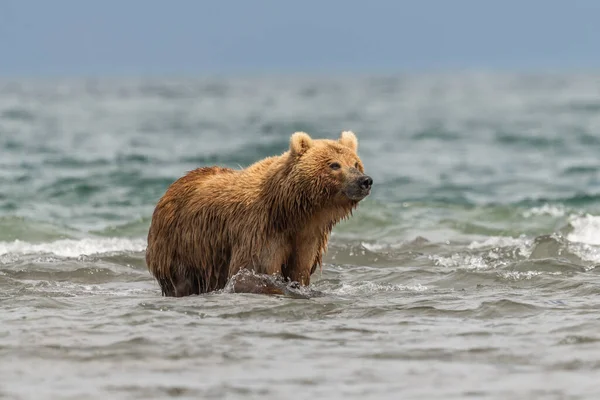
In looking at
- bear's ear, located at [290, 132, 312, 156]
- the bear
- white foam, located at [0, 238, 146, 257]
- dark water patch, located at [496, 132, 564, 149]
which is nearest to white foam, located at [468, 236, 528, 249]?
white foam, located at [0, 238, 146, 257]

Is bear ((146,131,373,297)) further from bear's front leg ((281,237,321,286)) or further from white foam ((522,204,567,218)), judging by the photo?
white foam ((522,204,567,218))

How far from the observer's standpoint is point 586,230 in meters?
16.2

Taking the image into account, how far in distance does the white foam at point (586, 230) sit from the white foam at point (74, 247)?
17.6ft

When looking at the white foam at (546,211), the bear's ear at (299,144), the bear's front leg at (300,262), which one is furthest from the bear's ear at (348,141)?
the white foam at (546,211)

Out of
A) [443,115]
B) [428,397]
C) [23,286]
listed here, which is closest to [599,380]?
[428,397]

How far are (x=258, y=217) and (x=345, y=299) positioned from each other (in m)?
0.96

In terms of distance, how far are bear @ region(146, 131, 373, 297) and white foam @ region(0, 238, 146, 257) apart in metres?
3.91

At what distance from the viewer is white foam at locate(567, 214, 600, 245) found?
1577cm

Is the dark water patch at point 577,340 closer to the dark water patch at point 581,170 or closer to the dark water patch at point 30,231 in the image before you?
the dark water patch at point 30,231

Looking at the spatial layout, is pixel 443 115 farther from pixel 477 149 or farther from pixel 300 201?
pixel 300 201

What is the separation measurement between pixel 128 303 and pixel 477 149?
2522 cm

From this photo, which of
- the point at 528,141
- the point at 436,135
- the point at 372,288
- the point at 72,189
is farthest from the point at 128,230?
the point at 436,135

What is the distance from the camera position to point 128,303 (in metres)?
10.0

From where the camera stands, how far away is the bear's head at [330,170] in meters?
9.91
